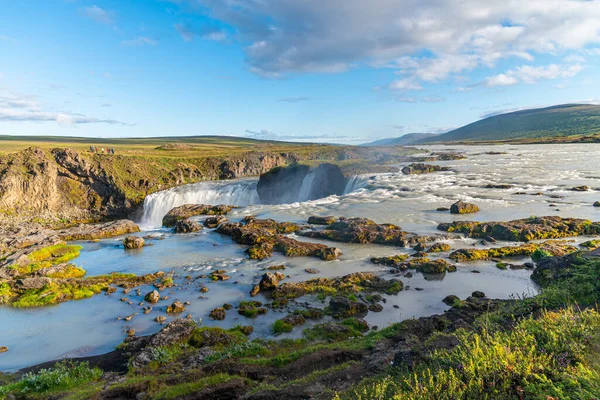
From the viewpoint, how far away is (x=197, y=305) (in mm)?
19875

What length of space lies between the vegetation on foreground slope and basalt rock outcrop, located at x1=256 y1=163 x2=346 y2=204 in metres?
40.1

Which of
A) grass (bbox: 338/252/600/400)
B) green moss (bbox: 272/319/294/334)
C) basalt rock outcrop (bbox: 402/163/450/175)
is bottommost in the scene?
green moss (bbox: 272/319/294/334)

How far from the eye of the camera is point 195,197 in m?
57.8

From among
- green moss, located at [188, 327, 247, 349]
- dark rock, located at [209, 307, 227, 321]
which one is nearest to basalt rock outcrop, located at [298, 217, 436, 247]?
dark rock, located at [209, 307, 227, 321]

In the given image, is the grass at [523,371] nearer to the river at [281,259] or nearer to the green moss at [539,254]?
the river at [281,259]

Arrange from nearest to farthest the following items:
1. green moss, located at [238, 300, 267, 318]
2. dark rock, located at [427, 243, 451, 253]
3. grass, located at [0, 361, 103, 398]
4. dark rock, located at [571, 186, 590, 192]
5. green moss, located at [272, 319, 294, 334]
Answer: grass, located at [0, 361, 103, 398]
green moss, located at [272, 319, 294, 334]
green moss, located at [238, 300, 267, 318]
dark rock, located at [427, 243, 451, 253]
dark rock, located at [571, 186, 590, 192]

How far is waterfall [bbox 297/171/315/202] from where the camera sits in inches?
2222

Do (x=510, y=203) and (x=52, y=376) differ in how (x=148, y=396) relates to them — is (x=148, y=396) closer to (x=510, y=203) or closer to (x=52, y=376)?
(x=52, y=376)

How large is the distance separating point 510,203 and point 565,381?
40.0m

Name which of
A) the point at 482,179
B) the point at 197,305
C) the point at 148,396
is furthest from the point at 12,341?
the point at 482,179

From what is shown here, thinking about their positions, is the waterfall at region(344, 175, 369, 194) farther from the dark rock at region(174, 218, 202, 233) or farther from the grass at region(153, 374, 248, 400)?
the grass at region(153, 374, 248, 400)

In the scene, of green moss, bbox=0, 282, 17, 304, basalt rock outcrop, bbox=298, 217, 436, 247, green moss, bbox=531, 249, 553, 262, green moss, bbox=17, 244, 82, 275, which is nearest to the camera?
green moss, bbox=0, 282, 17, 304

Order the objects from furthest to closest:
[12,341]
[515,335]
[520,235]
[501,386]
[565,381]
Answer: [520,235], [12,341], [515,335], [501,386], [565,381]

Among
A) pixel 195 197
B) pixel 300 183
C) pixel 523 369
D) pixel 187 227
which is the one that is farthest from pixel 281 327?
pixel 195 197
